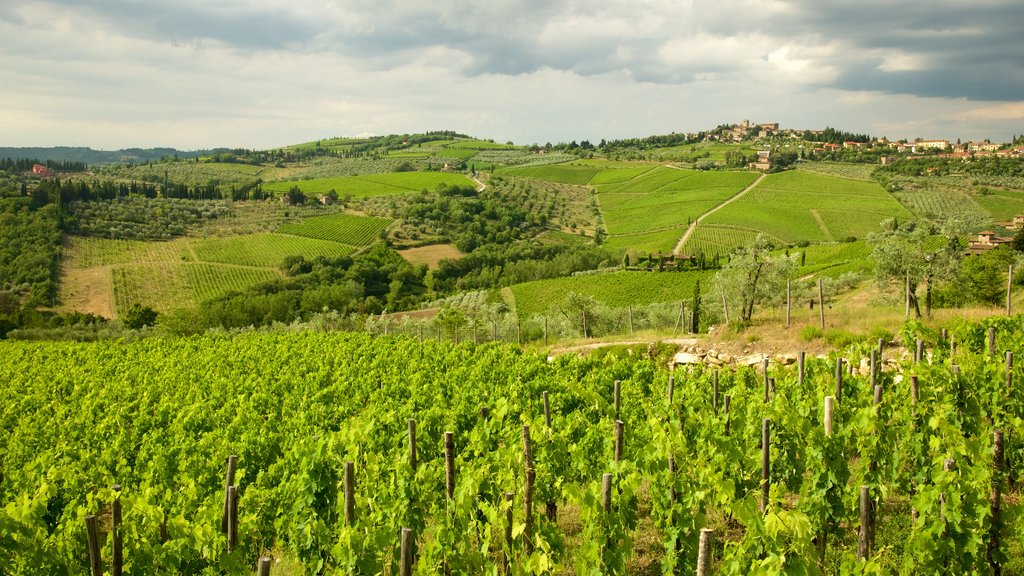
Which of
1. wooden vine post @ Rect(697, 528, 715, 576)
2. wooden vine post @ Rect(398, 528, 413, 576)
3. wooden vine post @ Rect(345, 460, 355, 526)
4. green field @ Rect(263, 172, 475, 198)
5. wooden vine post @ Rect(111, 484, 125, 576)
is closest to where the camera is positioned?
wooden vine post @ Rect(697, 528, 715, 576)

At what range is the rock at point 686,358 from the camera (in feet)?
64.1

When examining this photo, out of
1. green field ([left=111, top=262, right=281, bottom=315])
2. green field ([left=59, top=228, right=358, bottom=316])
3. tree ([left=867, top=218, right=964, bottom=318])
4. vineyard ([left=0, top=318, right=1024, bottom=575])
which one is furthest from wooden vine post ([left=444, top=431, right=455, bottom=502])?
green field ([left=59, top=228, right=358, bottom=316])

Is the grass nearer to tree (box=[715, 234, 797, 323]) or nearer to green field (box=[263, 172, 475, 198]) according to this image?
green field (box=[263, 172, 475, 198])

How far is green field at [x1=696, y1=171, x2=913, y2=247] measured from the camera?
7956 centimetres

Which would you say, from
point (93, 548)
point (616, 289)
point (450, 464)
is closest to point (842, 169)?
point (616, 289)

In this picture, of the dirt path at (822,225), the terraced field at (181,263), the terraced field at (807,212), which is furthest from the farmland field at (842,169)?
the terraced field at (181,263)

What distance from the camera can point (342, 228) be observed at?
104938 mm

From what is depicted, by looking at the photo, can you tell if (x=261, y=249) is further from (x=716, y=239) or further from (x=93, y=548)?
(x=93, y=548)

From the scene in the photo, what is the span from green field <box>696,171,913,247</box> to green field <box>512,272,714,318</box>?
26403 mm

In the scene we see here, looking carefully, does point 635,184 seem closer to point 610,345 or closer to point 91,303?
point 91,303

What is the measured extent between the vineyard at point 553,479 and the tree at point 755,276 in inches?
439

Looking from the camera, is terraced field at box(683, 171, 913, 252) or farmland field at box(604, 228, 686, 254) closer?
terraced field at box(683, 171, 913, 252)

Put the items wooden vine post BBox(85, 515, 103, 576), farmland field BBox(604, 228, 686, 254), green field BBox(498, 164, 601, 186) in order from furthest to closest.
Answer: green field BBox(498, 164, 601, 186)
farmland field BBox(604, 228, 686, 254)
wooden vine post BBox(85, 515, 103, 576)

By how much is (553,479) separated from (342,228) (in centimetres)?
10219
